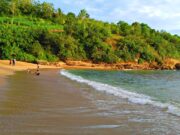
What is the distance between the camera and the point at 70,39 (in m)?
81.8

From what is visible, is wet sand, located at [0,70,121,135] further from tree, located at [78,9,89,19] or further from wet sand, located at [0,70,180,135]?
tree, located at [78,9,89,19]

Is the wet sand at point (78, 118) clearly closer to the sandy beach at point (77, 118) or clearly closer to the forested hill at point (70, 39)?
the sandy beach at point (77, 118)

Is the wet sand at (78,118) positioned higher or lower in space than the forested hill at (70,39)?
lower

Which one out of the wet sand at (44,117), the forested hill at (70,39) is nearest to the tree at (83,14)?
the forested hill at (70,39)

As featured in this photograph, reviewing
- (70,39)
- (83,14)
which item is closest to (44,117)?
(70,39)

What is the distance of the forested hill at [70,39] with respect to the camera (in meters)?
74.9

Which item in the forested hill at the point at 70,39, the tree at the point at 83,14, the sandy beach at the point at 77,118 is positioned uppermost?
the tree at the point at 83,14

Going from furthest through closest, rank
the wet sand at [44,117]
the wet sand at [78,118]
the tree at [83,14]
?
the tree at [83,14] → the wet sand at [78,118] → the wet sand at [44,117]

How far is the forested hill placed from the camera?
74.9 metres

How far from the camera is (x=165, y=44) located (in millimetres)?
97875

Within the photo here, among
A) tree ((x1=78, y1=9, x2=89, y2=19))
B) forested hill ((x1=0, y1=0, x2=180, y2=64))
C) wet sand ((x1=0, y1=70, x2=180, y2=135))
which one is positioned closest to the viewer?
wet sand ((x1=0, y1=70, x2=180, y2=135))

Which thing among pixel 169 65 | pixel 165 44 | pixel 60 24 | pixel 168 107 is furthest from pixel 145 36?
pixel 168 107

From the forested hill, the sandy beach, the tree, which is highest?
the tree

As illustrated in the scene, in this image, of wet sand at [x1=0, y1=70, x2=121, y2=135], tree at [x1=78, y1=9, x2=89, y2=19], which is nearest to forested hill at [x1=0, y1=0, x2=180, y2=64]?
tree at [x1=78, y1=9, x2=89, y2=19]
